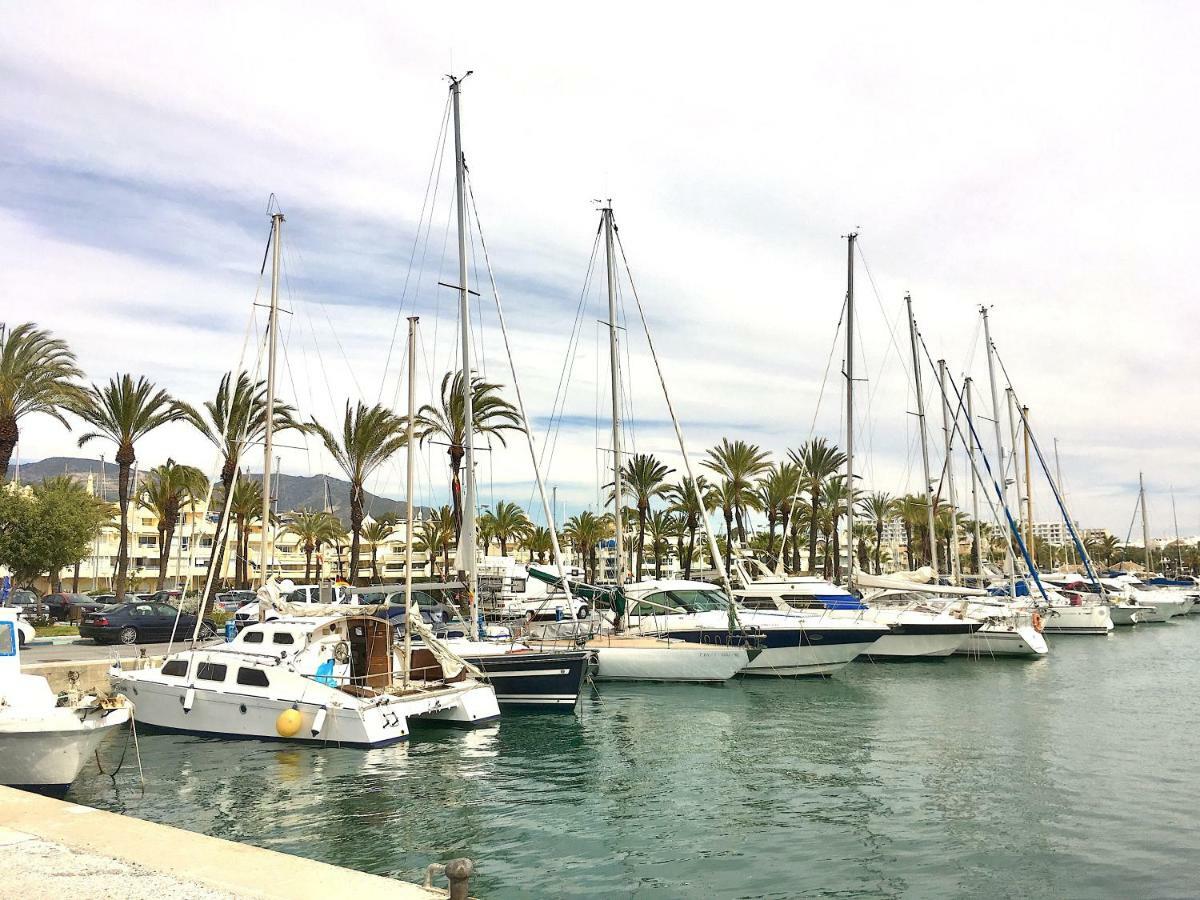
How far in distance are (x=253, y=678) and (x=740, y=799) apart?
37.3 feet

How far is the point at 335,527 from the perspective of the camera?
94688 millimetres

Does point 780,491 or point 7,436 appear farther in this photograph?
point 780,491

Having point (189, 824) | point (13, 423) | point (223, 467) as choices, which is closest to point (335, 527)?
point (223, 467)

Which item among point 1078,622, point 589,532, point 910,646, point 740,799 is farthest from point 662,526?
point 740,799

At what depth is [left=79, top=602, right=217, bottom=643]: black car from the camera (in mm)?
31484

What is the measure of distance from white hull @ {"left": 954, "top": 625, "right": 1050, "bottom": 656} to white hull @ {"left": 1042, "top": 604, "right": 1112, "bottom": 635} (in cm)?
1507

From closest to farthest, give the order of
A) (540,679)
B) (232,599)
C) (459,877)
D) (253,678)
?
(459,877) < (253,678) < (540,679) < (232,599)

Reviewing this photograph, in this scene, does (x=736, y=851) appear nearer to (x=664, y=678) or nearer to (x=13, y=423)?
A: (x=664, y=678)

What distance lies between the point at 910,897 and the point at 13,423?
3955cm

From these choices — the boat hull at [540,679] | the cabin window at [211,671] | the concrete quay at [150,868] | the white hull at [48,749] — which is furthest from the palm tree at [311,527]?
the concrete quay at [150,868]

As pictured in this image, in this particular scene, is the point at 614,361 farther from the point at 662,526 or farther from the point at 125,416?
the point at 662,526

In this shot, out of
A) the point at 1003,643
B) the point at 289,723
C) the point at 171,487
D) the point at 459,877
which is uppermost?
the point at 171,487

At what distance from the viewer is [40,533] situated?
44875mm

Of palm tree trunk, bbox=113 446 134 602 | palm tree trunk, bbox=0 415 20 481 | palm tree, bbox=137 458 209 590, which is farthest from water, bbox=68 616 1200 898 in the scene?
palm tree, bbox=137 458 209 590
